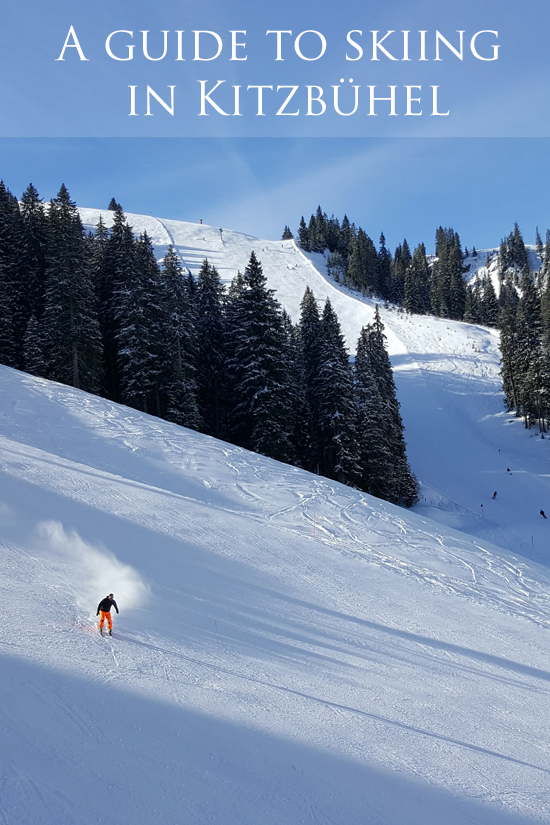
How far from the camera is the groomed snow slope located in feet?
22.9

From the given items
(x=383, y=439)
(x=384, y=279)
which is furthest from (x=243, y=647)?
(x=384, y=279)

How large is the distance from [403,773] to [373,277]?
121 meters

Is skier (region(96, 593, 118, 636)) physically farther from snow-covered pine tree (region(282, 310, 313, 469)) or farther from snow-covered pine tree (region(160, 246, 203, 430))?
snow-covered pine tree (region(282, 310, 313, 469))

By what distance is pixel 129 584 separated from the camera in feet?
42.6

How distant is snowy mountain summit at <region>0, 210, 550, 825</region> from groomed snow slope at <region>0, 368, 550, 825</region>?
0.14 ft

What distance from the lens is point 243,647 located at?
10898 millimetres

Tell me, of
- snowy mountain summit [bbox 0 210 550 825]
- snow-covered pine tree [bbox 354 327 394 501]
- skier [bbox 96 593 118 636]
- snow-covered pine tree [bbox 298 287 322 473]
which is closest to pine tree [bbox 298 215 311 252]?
snow-covered pine tree [bbox 298 287 322 473]

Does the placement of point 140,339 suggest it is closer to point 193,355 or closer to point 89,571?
point 193,355

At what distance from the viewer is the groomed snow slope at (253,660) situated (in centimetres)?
696

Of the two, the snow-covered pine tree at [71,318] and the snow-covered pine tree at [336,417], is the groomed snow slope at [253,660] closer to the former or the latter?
the snow-covered pine tree at [71,318]

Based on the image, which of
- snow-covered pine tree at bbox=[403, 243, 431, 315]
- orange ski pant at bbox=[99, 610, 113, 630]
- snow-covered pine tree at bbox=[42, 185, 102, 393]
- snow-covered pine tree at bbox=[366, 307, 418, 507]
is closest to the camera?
orange ski pant at bbox=[99, 610, 113, 630]

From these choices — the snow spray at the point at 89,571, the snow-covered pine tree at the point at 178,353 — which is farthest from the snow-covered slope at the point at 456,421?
the snow spray at the point at 89,571

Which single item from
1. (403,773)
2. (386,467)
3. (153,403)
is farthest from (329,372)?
(403,773)

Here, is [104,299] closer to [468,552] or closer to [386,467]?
[386,467]
